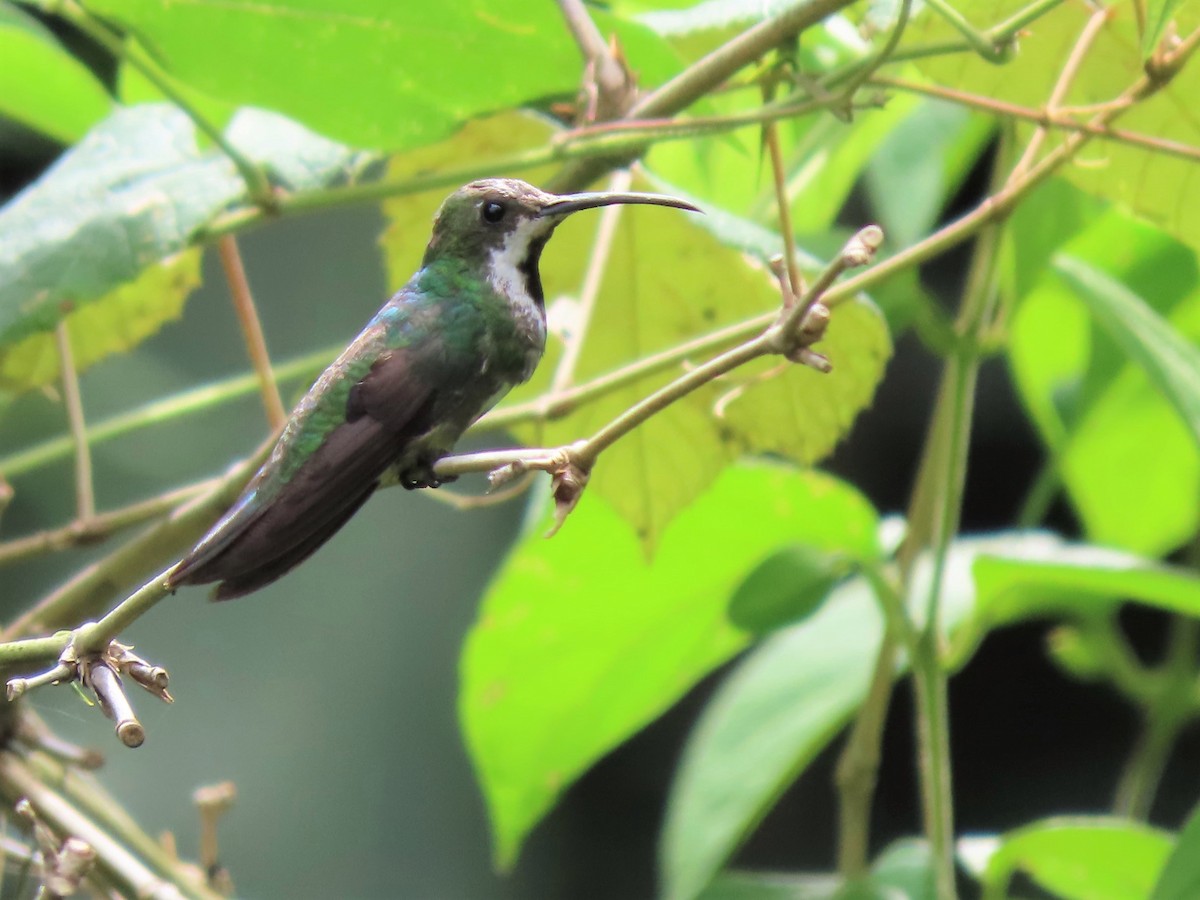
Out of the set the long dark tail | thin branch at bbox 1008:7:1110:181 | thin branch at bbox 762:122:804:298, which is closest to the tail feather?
the long dark tail

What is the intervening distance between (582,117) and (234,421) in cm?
218

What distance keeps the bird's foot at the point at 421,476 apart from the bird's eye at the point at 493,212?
0.13m

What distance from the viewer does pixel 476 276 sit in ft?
2.22

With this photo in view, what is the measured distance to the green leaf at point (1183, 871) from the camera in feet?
2.55

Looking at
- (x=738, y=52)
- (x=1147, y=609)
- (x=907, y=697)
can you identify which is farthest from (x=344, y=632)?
(x=738, y=52)

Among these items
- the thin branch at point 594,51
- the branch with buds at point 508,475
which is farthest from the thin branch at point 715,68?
the branch with buds at point 508,475

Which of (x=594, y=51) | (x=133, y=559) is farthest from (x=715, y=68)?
(x=133, y=559)

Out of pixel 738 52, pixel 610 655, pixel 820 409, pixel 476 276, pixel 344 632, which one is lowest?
pixel 344 632

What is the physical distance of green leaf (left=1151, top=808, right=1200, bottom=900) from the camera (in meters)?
0.78

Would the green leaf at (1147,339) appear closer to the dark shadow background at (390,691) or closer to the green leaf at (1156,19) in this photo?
the green leaf at (1156,19)

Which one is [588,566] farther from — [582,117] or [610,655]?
Answer: [582,117]

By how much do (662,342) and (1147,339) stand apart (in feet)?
1.11

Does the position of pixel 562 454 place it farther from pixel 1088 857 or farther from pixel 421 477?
pixel 1088 857

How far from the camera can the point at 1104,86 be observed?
94 centimetres
